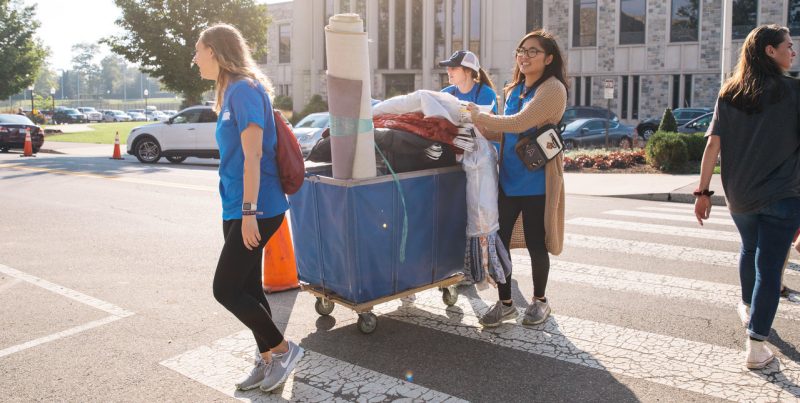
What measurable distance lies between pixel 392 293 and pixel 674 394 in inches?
72.3

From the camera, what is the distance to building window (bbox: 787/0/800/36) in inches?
1378

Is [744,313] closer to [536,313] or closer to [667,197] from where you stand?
[536,313]

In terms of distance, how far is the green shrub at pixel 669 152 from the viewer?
16.4m

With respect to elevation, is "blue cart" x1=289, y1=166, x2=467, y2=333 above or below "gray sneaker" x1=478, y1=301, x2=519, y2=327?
above

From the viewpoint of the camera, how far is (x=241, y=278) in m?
3.77

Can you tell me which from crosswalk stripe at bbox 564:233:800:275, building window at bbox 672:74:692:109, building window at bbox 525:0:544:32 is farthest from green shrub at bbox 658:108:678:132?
building window at bbox 525:0:544:32

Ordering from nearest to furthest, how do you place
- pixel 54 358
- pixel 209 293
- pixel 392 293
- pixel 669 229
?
pixel 54 358 < pixel 392 293 < pixel 209 293 < pixel 669 229

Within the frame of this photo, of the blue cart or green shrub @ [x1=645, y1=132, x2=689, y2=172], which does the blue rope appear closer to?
the blue cart

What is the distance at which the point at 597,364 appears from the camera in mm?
4215

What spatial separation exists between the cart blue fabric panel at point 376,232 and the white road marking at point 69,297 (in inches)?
59.9

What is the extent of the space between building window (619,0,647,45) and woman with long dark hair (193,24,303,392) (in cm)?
3807

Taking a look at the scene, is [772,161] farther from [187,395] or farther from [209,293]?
[209,293]

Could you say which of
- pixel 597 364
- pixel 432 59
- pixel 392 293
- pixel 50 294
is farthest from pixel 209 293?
pixel 432 59

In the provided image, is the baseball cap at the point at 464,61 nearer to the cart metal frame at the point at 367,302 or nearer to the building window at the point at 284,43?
the cart metal frame at the point at 367,302
